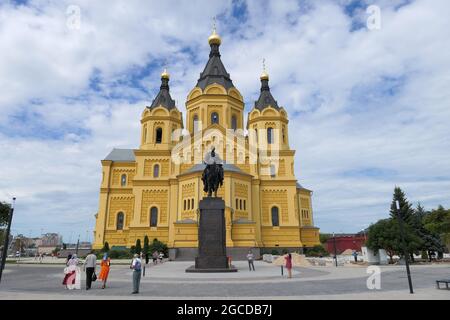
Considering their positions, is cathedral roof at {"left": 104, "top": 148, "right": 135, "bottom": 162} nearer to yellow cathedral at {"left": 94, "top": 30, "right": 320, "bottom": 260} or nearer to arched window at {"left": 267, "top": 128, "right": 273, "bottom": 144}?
yellow cathedral at {"left": 94, "top": 30, "right": 320, "bottom": 260}

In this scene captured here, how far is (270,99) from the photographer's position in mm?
51188

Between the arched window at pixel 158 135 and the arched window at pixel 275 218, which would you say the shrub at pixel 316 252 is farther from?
the arched window at pixel 158 135

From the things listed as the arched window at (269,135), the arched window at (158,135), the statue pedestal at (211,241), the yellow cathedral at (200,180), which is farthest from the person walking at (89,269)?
the arched window at (269,135)

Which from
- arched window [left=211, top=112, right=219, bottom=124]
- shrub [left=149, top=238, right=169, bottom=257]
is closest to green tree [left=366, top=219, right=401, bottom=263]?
shrub [left=149, top=238, right=169, bottom=257]

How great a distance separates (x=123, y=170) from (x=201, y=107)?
14.7 metres

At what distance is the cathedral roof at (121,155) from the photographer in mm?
49878

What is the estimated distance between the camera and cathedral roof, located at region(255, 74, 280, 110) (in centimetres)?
5038

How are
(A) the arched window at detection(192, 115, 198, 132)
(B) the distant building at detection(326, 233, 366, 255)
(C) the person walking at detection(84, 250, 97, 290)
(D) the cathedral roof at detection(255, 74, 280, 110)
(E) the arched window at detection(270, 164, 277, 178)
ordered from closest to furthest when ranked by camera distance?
(C) the person walking at detection(84, 250, 97, 290)
(E) the arched window at detection(270, 164, 277, 178)
(A) the arched window at detection(192, 115, 198, 132)
(D) the cathedral roof at detection(255, 74, 280, 110)
(B) the distant building at detection(326, 233, 366, 255)

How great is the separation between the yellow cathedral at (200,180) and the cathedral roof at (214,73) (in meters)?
0.16

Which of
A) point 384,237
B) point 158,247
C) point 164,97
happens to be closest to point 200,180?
point 158,247

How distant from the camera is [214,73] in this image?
51281mm

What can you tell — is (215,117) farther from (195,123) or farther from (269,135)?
(269,135)

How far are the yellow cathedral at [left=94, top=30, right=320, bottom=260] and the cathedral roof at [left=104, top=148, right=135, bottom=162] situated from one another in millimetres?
147

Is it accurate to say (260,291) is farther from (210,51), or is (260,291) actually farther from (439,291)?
(210,51)
